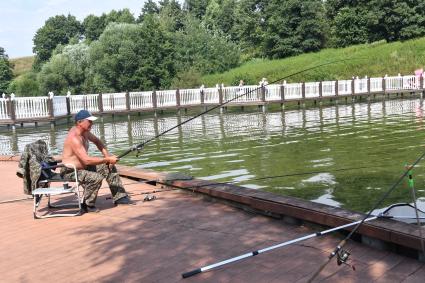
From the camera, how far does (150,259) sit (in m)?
4.39

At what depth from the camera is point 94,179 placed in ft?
19.8

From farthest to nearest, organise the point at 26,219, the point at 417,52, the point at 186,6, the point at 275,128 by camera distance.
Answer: the point at 186,6
the point at 417,52
the point at 275,128
the point at 26,219

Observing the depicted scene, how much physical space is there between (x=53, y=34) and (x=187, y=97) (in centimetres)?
6595

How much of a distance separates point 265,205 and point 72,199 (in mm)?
2961

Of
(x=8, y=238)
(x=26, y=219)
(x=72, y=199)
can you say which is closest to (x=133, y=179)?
(x=72, y=199)

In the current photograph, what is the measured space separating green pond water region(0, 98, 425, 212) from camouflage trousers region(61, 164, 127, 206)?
274 cm

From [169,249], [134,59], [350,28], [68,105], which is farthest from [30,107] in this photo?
[350,28]

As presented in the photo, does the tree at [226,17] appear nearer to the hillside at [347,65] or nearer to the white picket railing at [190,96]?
the hillside at [347,65]

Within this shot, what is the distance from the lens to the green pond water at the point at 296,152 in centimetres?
832

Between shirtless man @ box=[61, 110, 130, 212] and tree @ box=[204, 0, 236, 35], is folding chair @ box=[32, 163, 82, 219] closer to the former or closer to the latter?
shirtless man @ box=[61, 110, 130, 212]

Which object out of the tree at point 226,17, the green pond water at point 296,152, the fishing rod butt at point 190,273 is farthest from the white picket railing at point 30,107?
the tree at point 226,17

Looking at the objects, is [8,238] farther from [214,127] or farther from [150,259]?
[214,127]

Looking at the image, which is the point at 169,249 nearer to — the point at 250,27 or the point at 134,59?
the point at 134,59

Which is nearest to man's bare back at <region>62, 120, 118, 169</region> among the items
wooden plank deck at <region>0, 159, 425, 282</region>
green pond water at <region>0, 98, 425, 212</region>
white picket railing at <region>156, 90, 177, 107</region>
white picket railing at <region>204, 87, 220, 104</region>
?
wooden plank deck at <region>0, 159, 425, 282</region>
